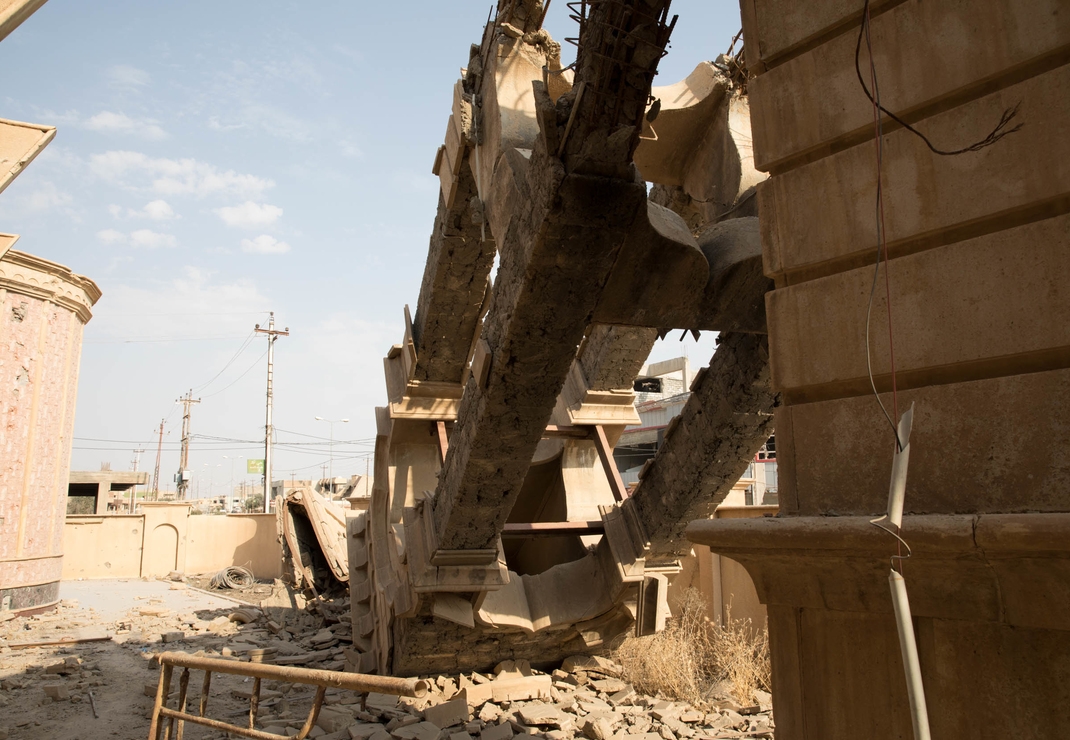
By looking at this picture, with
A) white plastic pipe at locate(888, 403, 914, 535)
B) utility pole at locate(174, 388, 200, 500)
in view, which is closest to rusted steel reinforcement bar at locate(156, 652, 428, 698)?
white plastic pipe at locate(888, 403, 914, 535)

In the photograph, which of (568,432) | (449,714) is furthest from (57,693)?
(568,432)

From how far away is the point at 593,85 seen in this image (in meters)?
3.38

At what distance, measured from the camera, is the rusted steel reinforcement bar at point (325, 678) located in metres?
3.44

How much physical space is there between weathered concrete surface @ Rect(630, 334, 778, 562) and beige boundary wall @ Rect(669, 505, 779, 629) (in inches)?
50.6

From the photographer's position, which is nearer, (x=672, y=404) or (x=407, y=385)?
(x=407, y=385)

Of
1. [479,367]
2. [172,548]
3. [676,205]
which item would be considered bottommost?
[172,548]

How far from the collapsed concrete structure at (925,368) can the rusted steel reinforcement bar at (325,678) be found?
1622 millimetres

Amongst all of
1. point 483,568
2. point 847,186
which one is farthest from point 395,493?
point 847,186

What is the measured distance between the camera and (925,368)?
2.40 meters

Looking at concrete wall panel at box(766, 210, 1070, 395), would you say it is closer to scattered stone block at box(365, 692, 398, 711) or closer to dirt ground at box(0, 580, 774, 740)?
dirt ground at box(0, 580, 774, 740)

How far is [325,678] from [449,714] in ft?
10.6

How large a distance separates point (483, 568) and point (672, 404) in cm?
2908

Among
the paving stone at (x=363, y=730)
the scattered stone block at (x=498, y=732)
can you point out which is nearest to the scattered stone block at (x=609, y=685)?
the scattered stone block at (x=498, y=732)

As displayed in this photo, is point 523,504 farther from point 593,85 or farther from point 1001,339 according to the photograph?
point 1001,339
